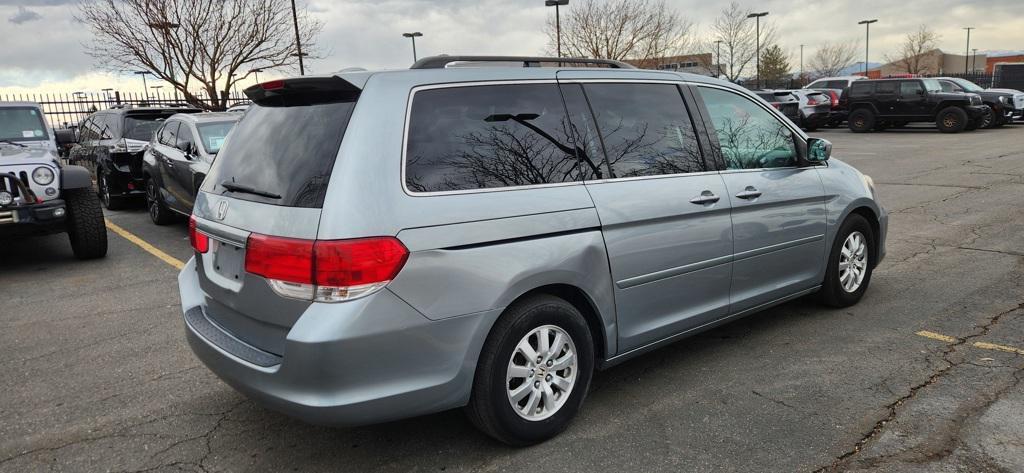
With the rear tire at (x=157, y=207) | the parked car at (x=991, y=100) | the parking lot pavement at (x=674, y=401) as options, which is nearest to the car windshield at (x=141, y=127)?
the rear tire at (x=157, y=207)

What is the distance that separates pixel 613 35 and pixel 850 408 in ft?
117

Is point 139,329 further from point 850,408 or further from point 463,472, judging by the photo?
point 850,408

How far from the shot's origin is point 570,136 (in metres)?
3.35

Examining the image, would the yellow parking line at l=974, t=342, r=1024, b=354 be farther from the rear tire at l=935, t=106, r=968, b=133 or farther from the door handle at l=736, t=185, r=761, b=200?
the rear tire at l=935, t=106, r=968, b=133

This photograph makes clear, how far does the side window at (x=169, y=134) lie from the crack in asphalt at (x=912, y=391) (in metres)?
8.60

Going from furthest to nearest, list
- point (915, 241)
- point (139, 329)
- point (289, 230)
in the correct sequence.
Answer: point (915, 241) < point (139, 329) < point (289, 230)

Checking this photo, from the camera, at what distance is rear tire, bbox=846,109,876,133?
23.8m

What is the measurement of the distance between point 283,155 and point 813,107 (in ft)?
82.3

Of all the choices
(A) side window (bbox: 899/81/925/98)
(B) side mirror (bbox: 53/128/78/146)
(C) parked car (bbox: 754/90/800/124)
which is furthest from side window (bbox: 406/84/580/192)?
Result: (A) side window (bbox: 899/81/925/98)

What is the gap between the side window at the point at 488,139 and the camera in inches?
113

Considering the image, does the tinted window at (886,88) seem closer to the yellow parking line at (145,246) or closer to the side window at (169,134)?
the side window at (169,134)

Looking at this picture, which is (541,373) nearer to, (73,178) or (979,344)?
(979,344)

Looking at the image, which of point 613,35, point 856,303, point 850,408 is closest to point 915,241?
point 856,303

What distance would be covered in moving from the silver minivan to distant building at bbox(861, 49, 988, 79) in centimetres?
6312
